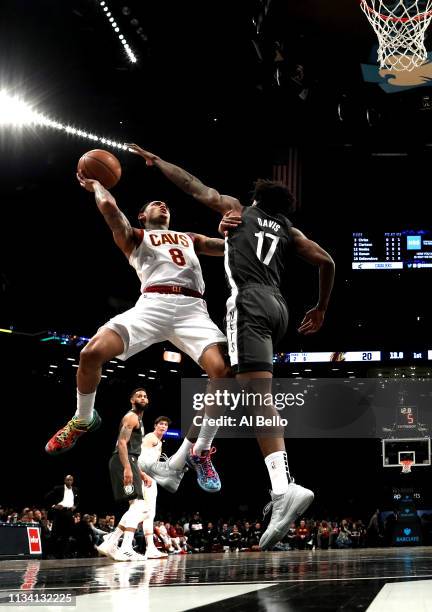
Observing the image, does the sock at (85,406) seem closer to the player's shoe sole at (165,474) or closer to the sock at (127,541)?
the player's shoe sole at (165,474)

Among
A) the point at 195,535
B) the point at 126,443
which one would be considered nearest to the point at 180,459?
the point at 126,443

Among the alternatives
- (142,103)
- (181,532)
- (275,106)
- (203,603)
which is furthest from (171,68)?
(203,603)

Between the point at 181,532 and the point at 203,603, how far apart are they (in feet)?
50.4

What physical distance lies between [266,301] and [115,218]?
1297 millimetres

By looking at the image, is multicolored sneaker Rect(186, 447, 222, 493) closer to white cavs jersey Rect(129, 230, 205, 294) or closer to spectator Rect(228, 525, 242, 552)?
white cavs jersey Rect(129, 230, 205, 294)

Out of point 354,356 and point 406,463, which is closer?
point 354,356

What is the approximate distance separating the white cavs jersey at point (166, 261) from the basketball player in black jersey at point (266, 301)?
0.58m

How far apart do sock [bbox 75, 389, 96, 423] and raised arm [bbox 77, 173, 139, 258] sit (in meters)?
0.98

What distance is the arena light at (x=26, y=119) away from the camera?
40.5ft

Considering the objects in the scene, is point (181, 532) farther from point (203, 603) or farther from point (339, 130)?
point (203, 603)

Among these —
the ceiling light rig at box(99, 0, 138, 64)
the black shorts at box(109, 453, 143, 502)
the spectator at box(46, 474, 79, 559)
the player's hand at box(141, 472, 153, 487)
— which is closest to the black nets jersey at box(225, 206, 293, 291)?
the black shorts at box(109, 453, 143, 502)

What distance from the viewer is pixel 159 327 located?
473cm

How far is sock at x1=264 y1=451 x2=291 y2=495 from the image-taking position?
3.88 metres

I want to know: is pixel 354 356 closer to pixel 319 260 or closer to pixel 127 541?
pixel 127 541
